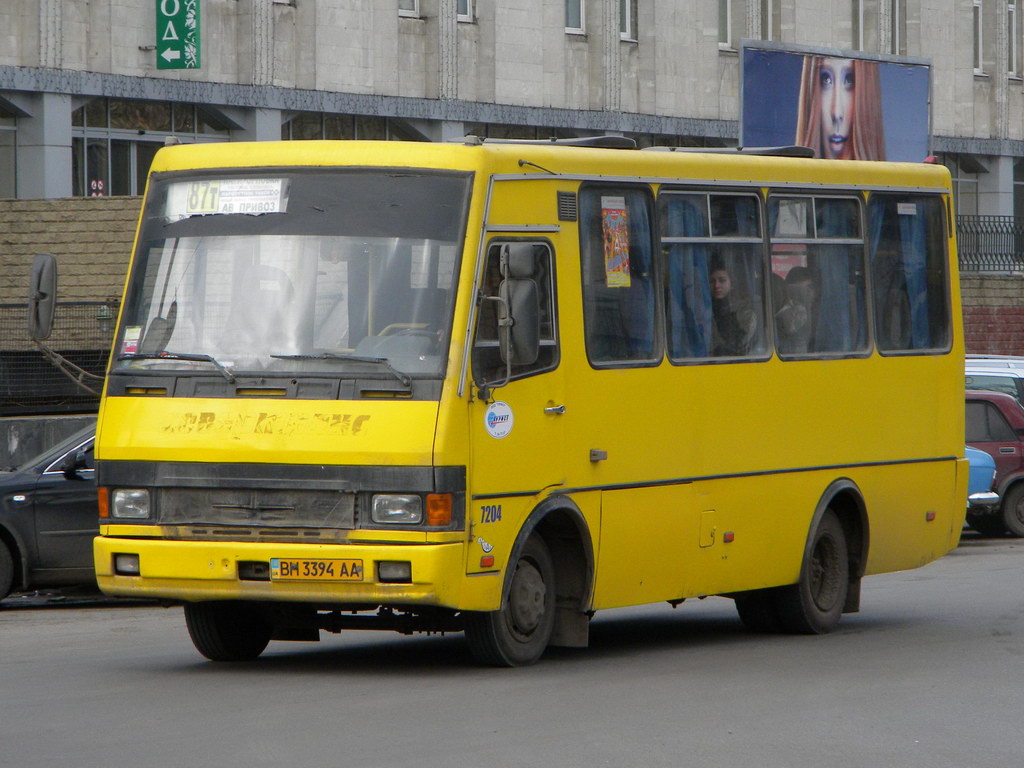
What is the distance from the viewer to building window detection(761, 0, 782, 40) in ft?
130

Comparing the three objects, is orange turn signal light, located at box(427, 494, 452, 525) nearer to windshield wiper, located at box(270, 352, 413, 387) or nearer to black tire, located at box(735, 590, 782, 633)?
windshield wiper, located at box(270, 352, 413, 387)

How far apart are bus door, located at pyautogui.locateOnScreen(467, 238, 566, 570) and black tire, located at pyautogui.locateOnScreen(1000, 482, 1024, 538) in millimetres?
13346

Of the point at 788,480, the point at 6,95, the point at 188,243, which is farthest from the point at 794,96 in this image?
the point at 188,243

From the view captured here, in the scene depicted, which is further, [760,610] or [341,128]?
[341,128]

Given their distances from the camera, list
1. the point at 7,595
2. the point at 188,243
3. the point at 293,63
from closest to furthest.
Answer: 1. the point at 188,243
2. the point at 7,595
3. the point at 293,63

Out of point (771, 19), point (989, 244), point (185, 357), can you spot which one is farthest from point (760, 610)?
point (989, 244)

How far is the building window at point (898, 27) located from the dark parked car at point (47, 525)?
100 feet

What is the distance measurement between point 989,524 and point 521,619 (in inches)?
536

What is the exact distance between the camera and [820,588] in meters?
13.0

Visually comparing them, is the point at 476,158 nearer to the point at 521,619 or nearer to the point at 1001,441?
the point at 521,619

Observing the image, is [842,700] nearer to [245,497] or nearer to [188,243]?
[245,497]

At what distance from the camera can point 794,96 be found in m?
31.4

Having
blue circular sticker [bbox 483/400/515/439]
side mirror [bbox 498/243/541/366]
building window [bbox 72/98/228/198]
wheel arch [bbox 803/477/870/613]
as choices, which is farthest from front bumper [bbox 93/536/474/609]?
building window [bbox 72/98/228/198]

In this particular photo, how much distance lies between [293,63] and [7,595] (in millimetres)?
16791
